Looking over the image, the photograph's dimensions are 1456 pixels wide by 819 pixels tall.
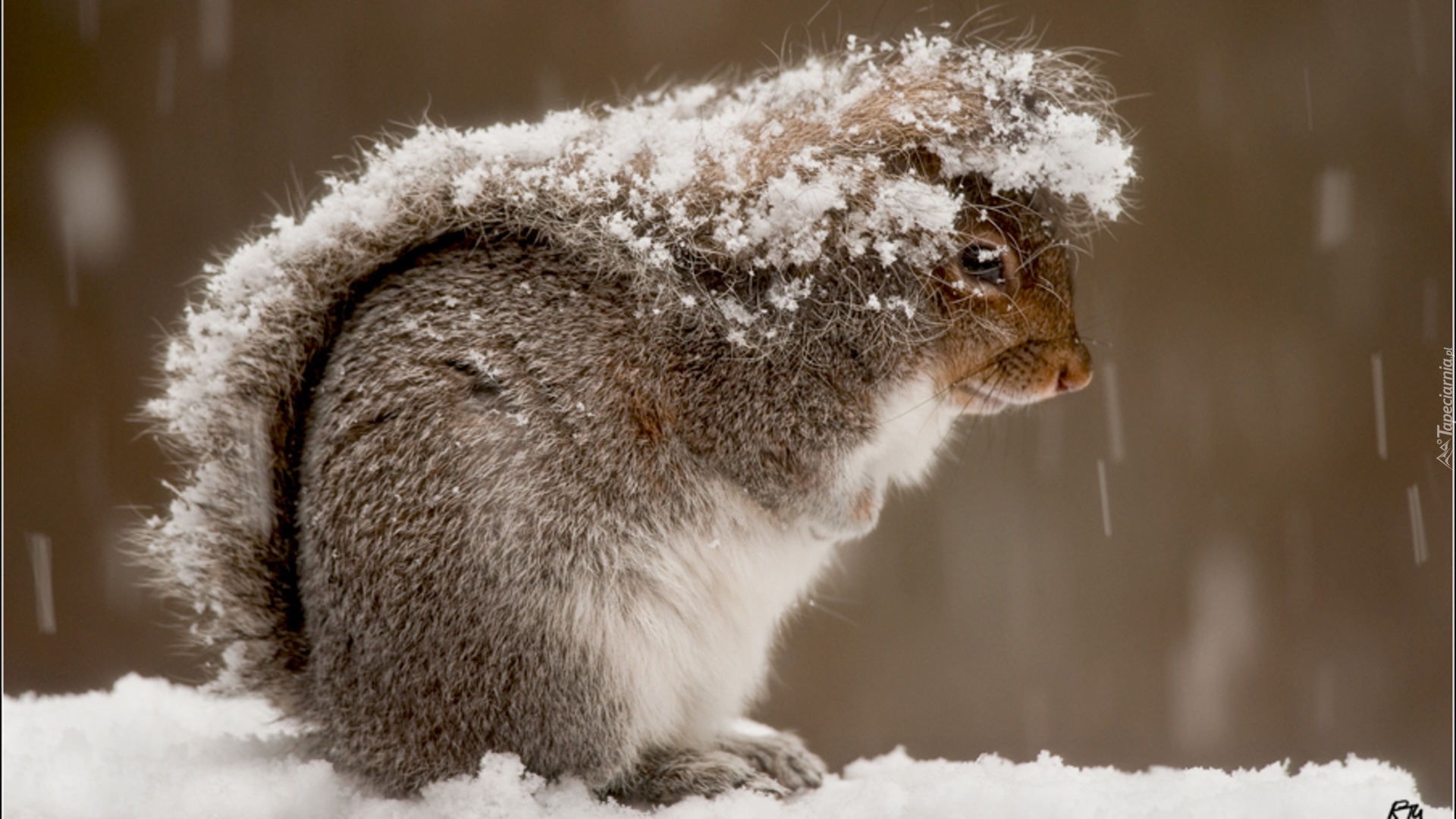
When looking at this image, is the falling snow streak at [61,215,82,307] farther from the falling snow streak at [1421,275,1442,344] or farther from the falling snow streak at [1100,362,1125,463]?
the falling snow streak at [1421,275,1442,344]

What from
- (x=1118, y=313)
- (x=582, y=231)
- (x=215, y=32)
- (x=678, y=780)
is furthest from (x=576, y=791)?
(x=215, y=32)

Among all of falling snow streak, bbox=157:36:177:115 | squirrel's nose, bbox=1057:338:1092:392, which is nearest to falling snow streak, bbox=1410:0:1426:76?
squirrel's nose, bbox=1057:338:1092:392

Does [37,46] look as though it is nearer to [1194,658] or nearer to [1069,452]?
[1069,452]

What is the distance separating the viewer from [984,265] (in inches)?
63.1

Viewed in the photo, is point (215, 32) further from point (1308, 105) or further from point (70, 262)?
point (1308, 105)

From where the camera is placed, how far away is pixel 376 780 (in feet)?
4.67

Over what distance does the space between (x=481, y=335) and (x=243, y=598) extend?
1.63ft

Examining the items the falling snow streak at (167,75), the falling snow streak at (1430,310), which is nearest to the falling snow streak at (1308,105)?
the falling snow streak at (1430,310)

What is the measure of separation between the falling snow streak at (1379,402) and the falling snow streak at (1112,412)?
0.60m

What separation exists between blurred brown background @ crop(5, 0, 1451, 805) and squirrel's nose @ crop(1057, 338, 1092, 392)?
1284 mm

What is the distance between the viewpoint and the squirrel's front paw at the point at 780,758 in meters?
1.66

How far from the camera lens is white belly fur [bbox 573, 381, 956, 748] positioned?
55.5 inches

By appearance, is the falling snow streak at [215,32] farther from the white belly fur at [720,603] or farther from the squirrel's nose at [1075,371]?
the squirrel's nose at [1075,371]

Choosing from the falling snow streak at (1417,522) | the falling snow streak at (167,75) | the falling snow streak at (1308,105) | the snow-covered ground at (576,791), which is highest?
the falling snow streak at (167,75)
